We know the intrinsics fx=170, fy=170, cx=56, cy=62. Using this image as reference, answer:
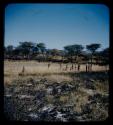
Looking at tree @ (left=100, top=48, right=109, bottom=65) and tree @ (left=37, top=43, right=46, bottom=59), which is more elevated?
tree @ (left=37, top=43, right=46, bottom=59)

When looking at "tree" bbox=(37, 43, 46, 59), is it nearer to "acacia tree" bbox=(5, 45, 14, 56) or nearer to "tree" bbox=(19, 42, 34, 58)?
"tree" bbox=(19, 42, 34, 58)

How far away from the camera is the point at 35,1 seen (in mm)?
1508

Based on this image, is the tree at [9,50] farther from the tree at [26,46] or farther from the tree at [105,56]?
the tree at [105,56]

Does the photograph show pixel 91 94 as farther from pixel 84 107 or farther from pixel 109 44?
pixel 109 44

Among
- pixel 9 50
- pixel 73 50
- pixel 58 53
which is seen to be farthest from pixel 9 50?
pixel 73 50

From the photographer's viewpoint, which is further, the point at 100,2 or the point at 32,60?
the point at 32,60

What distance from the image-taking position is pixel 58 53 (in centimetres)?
165

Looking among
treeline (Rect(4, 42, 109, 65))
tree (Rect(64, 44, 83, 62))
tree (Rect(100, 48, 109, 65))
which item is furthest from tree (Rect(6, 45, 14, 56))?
tree (Rect(100, 48, 109, 65))

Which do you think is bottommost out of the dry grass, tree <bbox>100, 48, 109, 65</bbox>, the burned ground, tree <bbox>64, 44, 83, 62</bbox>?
the burned ground

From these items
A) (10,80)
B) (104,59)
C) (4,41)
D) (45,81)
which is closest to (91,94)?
(104,59)

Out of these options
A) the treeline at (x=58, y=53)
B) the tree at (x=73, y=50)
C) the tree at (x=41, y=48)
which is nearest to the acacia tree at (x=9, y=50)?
the treeline at (x=58, y=53)

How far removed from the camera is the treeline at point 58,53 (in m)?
1.58

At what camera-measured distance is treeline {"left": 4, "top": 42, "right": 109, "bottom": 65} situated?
1.58 meters

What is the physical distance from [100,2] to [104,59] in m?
0.52
